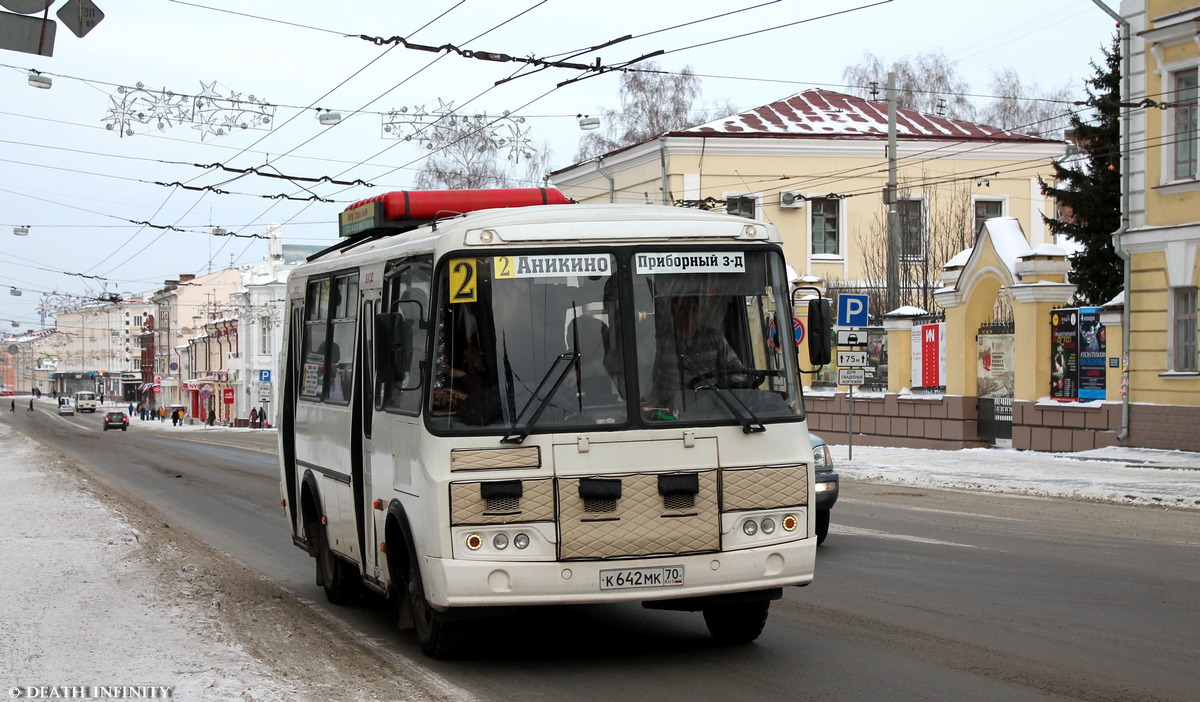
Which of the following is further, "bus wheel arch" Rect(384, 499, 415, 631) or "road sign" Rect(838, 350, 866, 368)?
"road sign" Rect(838, 350, 866, 368)

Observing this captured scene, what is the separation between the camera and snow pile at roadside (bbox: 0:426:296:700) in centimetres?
765

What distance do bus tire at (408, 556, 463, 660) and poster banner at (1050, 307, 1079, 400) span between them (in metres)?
20.7

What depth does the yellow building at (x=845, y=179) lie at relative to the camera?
1909 inches

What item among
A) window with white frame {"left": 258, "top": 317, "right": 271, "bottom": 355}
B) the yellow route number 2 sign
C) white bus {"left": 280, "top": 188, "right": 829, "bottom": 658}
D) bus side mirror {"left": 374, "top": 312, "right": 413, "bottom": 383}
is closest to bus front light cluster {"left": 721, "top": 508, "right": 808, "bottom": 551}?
white bus {"left": 280, "top": 188, "right": 829, "bottom": 658}

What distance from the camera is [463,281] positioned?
7.79 metres

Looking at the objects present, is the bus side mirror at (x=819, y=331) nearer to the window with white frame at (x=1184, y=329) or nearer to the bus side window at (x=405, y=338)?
the bus side window at (x=405, y=338)

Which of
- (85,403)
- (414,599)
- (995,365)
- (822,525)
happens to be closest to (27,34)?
(414,599)

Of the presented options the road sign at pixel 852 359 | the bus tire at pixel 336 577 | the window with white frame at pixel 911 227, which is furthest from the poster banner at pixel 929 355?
the bus tire at pixel 336 577

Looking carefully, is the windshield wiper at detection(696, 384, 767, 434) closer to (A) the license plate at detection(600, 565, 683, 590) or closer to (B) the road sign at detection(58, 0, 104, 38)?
(A) the license plate at detection(600, 565, 683, 590)

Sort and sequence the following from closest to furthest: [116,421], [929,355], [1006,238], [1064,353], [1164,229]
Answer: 1. [1164,229]
2. [1064,353]
3. [1006,238]
4. [929,355]
5. [116,421]

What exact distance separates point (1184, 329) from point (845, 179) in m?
26.0

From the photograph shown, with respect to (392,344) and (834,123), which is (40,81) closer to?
(392,344)

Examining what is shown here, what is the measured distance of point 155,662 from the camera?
819cm

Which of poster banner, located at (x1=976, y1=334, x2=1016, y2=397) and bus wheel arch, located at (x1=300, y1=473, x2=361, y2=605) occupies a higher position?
poster banner, located at (x1=976, y1=334, x2=1016, y2=397)
